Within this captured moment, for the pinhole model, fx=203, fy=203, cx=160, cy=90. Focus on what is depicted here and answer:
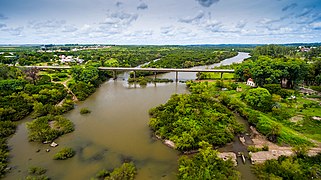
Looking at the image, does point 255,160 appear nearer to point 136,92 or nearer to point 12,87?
point 136,92

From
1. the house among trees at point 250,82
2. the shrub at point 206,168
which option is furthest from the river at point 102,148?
the house among trees at point 250,82

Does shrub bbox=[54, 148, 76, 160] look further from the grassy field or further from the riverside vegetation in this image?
the grassy field

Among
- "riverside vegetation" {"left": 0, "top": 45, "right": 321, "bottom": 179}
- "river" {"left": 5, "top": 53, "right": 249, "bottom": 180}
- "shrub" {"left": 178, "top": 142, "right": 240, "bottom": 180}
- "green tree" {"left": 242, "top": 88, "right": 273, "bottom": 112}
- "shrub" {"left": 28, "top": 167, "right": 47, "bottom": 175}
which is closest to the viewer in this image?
"shrub" {"left": 178, "top": 142, "right": 240, "bottom": 180}

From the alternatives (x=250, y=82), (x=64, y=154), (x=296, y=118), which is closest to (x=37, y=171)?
(x=64, y=154)

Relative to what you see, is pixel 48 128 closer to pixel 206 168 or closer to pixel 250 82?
pixel 206 168

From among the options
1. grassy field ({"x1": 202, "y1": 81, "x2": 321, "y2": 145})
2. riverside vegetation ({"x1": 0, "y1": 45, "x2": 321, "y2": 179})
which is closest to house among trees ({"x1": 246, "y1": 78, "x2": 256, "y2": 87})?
riverside vegetation ({"x1": 0, "y1": 45, "x2": 321, "y2": 179})

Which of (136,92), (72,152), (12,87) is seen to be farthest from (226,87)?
(12,87)
